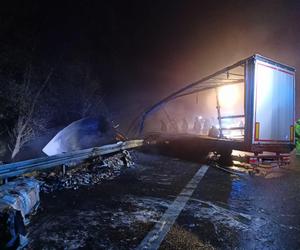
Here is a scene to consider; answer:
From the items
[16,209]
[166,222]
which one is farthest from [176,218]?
[16,209]

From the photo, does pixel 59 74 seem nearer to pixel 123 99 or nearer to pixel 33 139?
pixel 33 139

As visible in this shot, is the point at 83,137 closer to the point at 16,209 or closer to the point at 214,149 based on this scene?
the point at 214,149

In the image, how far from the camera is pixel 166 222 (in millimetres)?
3518

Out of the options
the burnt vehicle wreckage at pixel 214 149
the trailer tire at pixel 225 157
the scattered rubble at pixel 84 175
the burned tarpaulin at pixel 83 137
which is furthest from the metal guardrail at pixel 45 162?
the trailer tire at pixel 225 157

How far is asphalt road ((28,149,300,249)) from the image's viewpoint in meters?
2.98

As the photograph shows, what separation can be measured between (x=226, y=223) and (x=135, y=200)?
1709 millimetres

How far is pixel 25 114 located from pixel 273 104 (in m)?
12.0

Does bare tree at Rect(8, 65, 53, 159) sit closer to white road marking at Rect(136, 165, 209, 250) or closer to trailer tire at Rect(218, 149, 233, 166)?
trailer tire at Rect(218, 149, 233, 166)

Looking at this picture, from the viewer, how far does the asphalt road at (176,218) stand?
117 inches

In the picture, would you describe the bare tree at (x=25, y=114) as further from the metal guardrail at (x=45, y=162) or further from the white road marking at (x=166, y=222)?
the white road marking at (x=166, y=222)

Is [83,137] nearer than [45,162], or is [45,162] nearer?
[45,162]

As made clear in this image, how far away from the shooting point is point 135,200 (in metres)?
4.46

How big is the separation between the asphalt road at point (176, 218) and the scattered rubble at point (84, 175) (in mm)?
342

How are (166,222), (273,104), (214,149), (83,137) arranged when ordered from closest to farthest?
(166,222), (273,104), (214,149), (83,137)
